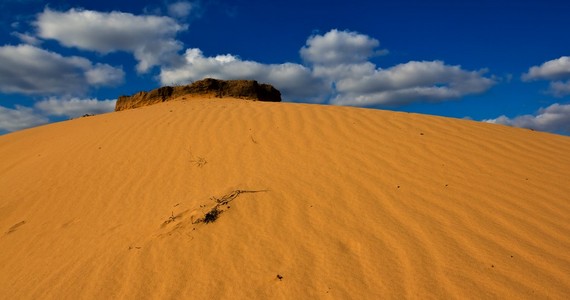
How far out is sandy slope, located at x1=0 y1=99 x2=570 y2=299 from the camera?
3102 mm

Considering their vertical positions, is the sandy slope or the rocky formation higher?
the rocky formation

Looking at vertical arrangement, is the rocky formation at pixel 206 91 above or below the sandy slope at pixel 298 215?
above

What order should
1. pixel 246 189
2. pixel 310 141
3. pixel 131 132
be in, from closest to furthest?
pixel 246 189 → pixel 310 141 → pixel 131 132

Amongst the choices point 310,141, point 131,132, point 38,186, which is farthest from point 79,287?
point 131,132

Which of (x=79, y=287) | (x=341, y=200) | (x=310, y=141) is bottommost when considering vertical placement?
(x=79, y=287)

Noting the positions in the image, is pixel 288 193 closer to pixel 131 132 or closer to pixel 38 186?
pixel 38 186

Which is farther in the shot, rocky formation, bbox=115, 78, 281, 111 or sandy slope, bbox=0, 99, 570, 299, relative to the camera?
rocky formation, bbox=115, 78, 281, 111

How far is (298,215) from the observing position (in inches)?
155

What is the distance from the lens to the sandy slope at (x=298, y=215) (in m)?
3.10

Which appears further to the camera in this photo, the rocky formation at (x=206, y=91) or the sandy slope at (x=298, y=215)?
the rocky formation at (x=206, y=91)

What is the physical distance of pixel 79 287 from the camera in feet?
10.7

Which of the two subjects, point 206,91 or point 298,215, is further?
point 206,91

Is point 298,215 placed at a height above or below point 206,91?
below

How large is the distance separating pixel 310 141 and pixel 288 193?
1683 mm
